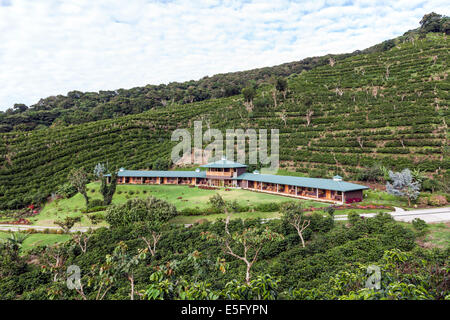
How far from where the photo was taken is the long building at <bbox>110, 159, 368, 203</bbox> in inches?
961

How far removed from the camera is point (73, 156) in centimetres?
5022

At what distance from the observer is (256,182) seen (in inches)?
1312

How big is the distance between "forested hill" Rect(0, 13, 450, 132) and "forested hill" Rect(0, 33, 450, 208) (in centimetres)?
1631

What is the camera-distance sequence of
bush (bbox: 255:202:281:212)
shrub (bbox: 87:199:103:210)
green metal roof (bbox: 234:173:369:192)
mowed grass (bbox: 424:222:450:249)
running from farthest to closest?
shrub (bbox: 87:199:103:210), green metal roof (bbox: 234:173:369:192), bush (bbox: 255:202:281:212), mowed grass (bbox: 424:222:450:249)

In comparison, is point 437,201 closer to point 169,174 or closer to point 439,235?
point 439,235

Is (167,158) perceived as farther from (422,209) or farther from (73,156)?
(422,209)

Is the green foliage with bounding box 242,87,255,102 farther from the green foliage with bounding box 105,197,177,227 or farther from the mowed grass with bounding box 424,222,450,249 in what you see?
the mowed grass with bounding box 424,222,450,249

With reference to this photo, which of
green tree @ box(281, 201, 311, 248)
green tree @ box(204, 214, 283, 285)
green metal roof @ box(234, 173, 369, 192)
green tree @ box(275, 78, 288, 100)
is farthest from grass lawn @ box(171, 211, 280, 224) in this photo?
green tree @ box(275, 78, 288, 100)

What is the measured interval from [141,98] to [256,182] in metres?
76.1

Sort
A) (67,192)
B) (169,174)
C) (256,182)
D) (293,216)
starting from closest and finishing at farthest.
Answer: (293,216) → (256,182) → (67,192) → (169,174)

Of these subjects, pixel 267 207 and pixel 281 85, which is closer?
pixel 267 207

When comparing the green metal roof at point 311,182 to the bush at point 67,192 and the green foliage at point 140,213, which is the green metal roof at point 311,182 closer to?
the green foliage at point 140,213

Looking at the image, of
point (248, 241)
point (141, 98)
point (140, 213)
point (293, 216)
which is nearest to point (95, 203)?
point (140, 213)
